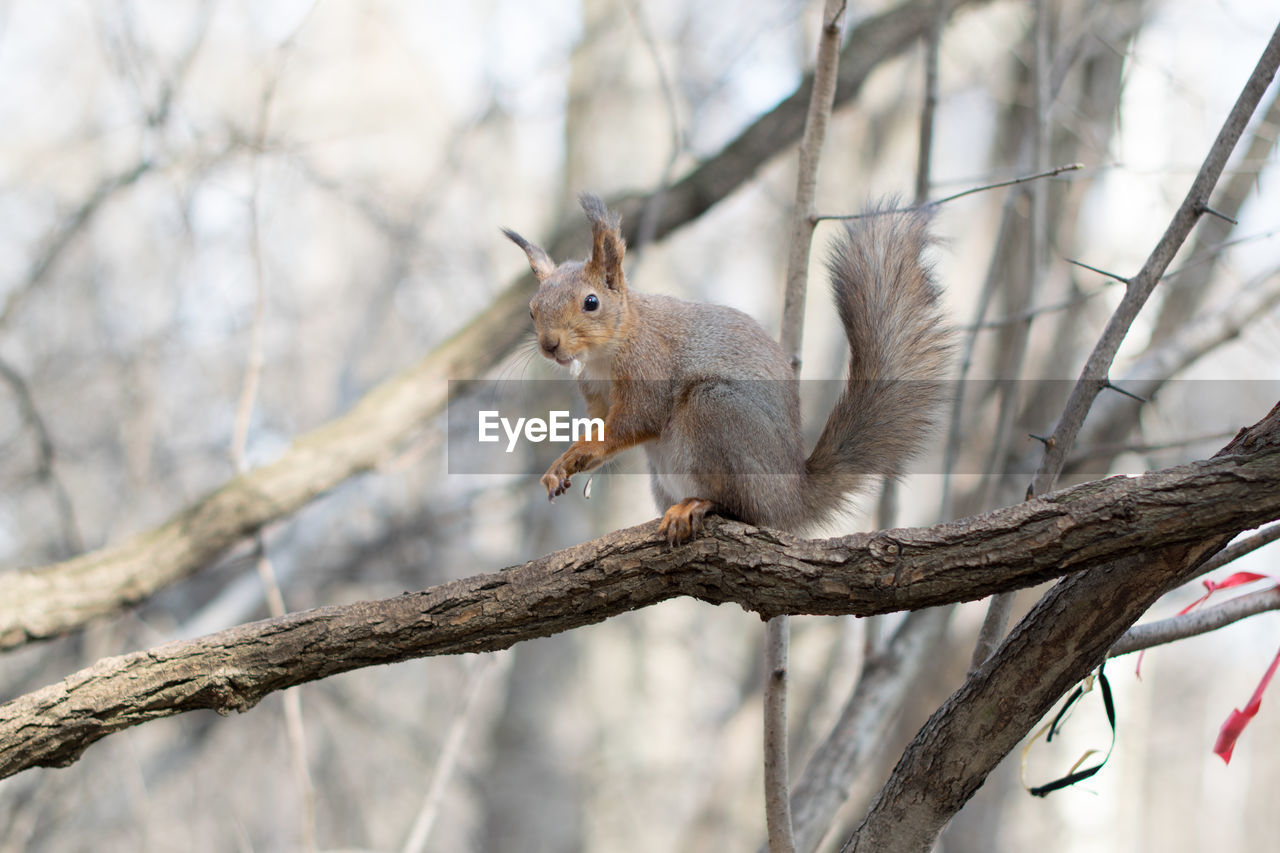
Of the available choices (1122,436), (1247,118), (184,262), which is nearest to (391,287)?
(184,262)

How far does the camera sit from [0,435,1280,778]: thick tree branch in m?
1.18

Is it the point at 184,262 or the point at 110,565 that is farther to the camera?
the point at 184,262

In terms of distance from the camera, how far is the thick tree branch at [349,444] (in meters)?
2.57

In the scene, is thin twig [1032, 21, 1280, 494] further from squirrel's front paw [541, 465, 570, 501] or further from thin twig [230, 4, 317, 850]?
thin twig [230, 4, 317, 850]

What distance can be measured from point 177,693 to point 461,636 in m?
0.54

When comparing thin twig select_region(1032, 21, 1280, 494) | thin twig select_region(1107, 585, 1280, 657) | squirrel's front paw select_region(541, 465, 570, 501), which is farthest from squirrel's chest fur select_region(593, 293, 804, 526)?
thin twig select_region(1107, 585, 1280, 657)

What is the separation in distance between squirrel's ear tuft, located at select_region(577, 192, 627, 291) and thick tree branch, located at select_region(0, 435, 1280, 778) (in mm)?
678

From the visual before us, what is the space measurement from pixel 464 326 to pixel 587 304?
1.50 metres

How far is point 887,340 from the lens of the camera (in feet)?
6.01

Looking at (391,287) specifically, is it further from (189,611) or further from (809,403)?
(809,403)

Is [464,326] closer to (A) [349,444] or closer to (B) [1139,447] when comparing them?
(A) [349,444]

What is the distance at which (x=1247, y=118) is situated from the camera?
4.77ft

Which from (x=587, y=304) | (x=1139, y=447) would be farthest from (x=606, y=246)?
(x=1139, y=447)

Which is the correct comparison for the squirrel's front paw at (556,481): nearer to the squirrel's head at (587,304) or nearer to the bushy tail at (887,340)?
the squirrel's head at (587,304)
